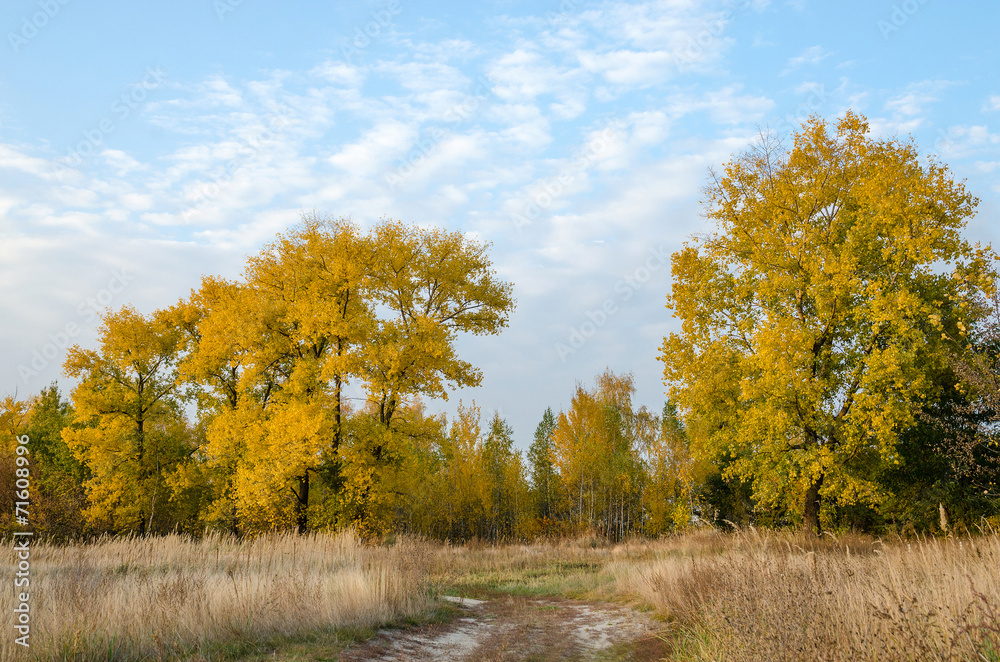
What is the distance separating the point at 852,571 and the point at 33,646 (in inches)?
296

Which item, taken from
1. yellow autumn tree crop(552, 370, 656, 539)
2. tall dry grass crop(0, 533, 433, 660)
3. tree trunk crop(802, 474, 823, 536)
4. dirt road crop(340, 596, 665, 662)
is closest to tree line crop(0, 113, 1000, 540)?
tree trunk crop(802, 474, 823, 536)

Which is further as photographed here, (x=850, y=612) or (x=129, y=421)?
(x=129, y=421)

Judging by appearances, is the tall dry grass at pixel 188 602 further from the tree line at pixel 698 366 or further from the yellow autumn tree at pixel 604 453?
the yellow autumn tree at pixel 604 453

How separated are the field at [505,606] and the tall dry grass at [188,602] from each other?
2 cm

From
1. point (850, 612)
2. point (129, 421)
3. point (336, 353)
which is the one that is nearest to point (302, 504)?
point (336, 353)

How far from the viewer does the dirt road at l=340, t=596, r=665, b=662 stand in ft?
23.0

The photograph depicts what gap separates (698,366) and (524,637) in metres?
12.1

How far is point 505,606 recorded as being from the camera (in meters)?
11.1

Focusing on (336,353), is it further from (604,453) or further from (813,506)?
(604,453)

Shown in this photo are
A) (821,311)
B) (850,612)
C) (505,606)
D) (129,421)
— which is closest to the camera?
(850,612)

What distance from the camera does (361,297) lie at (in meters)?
22.0

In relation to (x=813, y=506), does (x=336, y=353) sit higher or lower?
higher

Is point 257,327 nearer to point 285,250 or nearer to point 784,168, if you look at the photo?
point 285,250

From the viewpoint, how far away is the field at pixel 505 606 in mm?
4227
